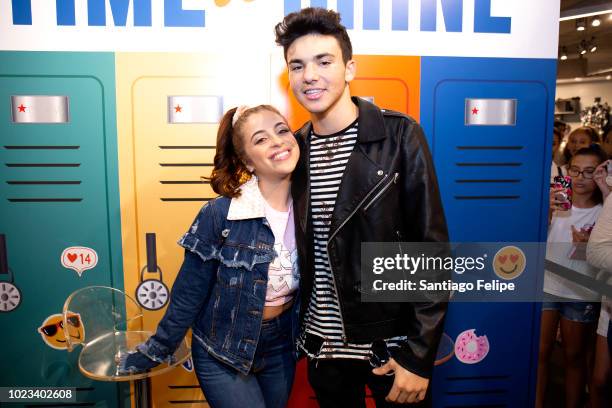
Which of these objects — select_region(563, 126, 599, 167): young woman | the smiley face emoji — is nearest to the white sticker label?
the smiley face emoji

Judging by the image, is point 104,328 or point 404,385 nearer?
point 404,385

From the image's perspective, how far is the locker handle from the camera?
2.25 meters

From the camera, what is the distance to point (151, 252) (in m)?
Result: 2.26

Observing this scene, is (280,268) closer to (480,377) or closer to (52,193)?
(52,193)

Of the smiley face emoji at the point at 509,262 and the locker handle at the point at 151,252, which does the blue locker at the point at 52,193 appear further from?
the smiley face emoji at the point at 509,262

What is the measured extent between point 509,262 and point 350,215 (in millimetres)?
1310

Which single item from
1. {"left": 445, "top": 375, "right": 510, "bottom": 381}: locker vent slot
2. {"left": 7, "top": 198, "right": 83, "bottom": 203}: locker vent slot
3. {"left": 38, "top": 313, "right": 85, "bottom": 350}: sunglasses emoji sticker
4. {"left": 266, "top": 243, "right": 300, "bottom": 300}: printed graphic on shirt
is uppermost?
{"left": 7, "top": 198, "right": 83, "bottom": 203}: locker vent slot

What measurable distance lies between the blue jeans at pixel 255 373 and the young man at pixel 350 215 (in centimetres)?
11

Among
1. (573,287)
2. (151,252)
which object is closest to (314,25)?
(151,252)

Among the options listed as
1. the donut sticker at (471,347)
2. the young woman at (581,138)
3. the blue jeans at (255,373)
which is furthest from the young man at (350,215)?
the young woman at (581,138)

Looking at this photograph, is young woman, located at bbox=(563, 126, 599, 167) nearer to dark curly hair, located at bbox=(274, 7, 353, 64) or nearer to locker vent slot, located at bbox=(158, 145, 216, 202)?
dark curly hair, located at bbox=(274, 7, 353, 64)

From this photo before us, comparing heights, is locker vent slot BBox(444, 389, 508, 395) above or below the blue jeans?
below

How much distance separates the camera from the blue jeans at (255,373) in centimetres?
162

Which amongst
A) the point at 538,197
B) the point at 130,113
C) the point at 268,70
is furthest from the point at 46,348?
the point at 538,197
